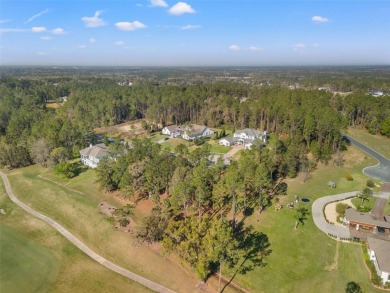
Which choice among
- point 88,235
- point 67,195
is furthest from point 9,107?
point 88,235

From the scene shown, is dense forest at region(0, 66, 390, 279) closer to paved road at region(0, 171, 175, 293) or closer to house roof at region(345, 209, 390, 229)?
paved road at region(0, 171, 175, 293)

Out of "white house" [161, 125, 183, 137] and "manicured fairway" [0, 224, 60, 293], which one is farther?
"white house" [161, 125, 183, 137]

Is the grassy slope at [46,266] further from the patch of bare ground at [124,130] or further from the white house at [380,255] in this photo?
the patch of bare ground at [124,130]

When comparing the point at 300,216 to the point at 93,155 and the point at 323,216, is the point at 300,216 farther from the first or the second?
the point at 93,155

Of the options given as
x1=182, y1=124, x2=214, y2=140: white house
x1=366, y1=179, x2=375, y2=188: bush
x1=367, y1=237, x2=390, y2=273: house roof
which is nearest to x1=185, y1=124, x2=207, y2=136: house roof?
x1=182, y1=124, x2=214, y2=140: white house

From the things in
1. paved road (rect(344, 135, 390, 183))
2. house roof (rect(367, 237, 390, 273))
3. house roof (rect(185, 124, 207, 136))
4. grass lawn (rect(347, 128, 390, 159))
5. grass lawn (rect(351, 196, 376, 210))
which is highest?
house roof (rect(185, 124, 207, 136))

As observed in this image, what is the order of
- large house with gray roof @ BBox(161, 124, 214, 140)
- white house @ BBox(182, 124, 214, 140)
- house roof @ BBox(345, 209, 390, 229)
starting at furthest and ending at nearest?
large house with gray roof @ BBox(161, 124, 214, 140)
white house @ BBox(182, 124, 214, 140)
house roof @ BBox(345, 209, 390, 229)

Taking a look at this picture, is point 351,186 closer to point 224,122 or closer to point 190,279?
point 190,279
